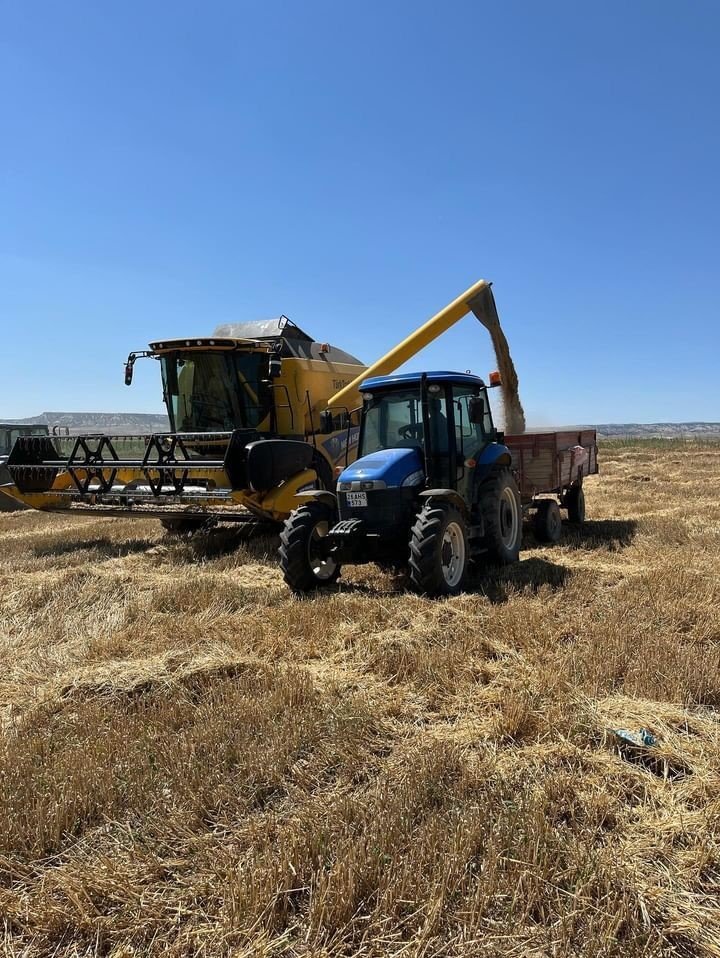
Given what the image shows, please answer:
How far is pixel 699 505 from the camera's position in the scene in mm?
11789

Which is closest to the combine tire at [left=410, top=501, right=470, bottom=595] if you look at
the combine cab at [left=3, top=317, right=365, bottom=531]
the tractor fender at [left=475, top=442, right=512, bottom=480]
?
the tractor fender at [left=475, top=442, right=512, bottom=480]

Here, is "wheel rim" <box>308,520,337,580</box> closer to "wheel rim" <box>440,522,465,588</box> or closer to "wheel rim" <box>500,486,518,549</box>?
"wheel rim" <box>440,522,465,588</box>

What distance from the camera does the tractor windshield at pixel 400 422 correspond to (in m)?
6.64

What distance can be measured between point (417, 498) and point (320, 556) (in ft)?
3.73

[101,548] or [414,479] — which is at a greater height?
[414,479]

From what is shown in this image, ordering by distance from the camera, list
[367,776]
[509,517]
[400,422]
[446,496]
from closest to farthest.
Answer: [367,776]
[446,496]
[400,422]
[509,517]

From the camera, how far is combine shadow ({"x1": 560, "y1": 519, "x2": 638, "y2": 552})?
26.9ft

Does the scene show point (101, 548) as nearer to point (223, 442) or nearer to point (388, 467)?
point (223, 442)

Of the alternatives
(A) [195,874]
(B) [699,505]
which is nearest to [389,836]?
(A) [195,874]

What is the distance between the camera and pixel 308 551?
20.4 feet

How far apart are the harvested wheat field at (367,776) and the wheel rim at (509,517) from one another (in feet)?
5.25

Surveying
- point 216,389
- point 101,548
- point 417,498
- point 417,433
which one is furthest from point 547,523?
point 101,548

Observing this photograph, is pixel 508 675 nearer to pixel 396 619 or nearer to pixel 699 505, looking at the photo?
pixel 396 619

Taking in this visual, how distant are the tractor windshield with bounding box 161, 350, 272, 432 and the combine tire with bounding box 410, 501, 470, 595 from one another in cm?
425
